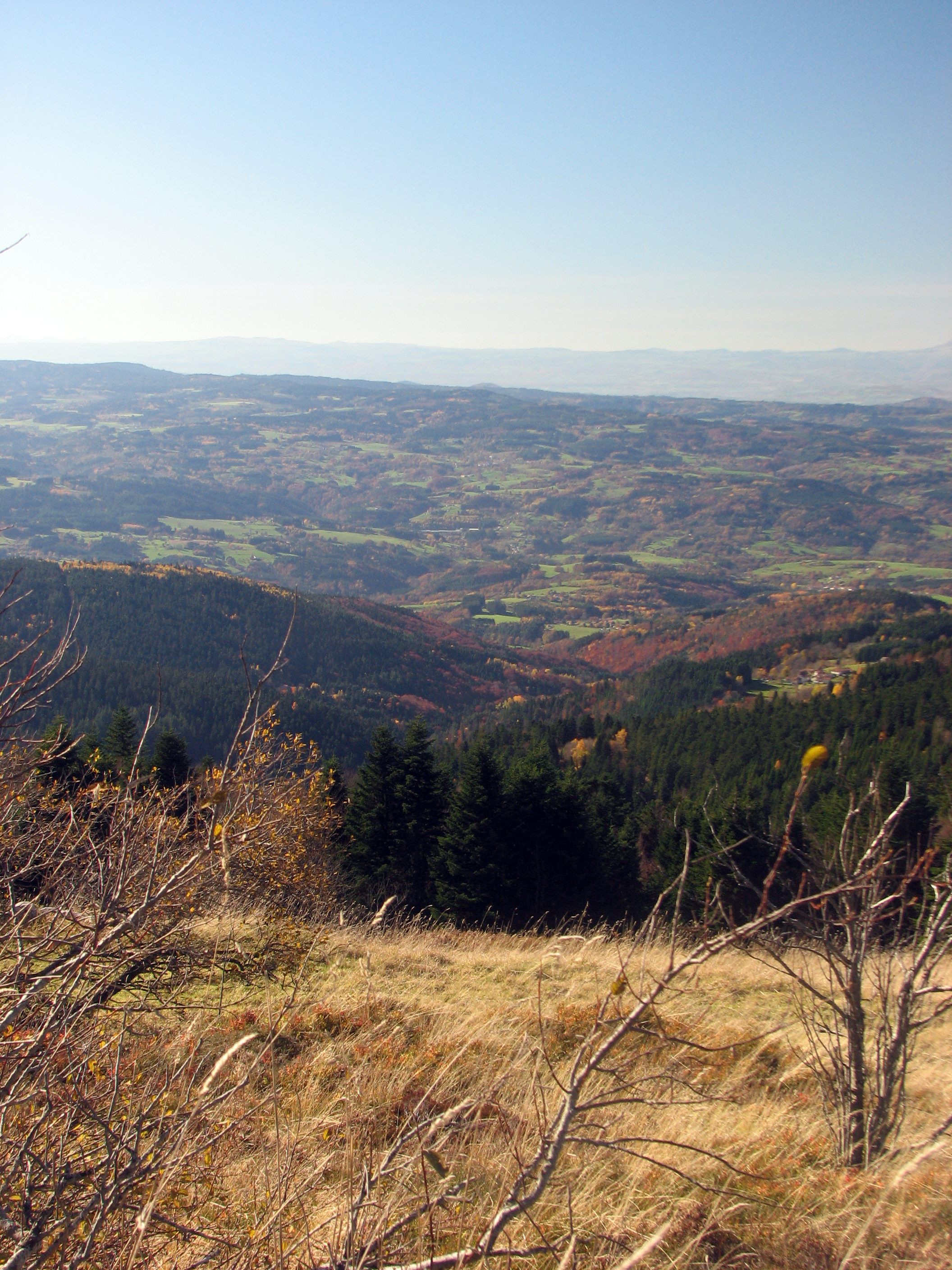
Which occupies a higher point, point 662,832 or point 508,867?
point 508,867

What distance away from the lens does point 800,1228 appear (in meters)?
3.04

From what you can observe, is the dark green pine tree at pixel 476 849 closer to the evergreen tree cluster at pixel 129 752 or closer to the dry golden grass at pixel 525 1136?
the evergreen tree cluster at pixel 129 752

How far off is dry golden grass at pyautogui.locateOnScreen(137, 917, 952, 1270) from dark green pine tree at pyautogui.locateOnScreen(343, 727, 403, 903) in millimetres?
17717

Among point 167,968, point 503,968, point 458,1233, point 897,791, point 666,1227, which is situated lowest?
point 897,791

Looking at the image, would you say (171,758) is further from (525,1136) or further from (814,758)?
(814,758)

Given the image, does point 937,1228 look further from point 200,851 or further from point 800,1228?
point 200,851

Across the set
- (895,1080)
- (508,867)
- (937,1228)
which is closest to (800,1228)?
(937,1228)

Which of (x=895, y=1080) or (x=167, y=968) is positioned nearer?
(x=895, y=1080)

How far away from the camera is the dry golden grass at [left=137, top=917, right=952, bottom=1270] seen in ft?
9.36

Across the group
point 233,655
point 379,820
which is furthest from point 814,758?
point 233,655

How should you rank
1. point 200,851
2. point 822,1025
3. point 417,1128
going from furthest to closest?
point 822,1025, point 200,851, point 417,1128

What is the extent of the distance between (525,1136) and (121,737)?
23629 mm

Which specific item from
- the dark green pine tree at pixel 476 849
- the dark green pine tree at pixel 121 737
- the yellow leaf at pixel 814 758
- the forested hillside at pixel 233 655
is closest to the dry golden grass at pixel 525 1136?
the yellow leaf at pixel 814 758

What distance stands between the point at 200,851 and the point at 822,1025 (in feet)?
10.8
